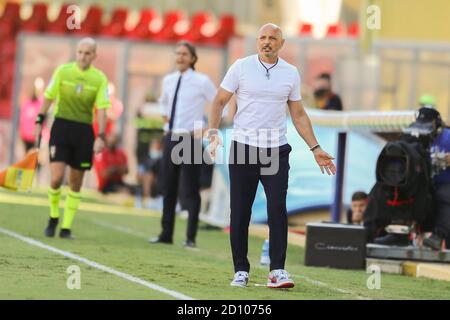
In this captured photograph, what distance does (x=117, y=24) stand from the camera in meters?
34.0

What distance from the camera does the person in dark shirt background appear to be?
66.6 ft

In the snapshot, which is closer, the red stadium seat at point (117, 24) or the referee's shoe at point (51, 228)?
the referee's shoe at point (51, 228)

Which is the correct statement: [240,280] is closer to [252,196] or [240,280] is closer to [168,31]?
[252,196]

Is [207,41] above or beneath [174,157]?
above

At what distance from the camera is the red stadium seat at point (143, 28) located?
33.6 metres

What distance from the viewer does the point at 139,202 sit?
27078 millimetres

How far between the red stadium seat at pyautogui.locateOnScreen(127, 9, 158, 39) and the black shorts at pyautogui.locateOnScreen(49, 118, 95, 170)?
56.1 feet

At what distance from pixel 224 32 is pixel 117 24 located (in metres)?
2.53

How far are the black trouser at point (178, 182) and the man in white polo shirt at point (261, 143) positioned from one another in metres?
4.62

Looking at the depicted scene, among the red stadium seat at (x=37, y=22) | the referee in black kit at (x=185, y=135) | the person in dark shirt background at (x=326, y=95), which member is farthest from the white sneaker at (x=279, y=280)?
the red stadium seat at (x=37, y=22)

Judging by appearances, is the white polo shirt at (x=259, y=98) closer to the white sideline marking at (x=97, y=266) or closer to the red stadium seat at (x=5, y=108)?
the white sideline marking at (x=97, y=266)
